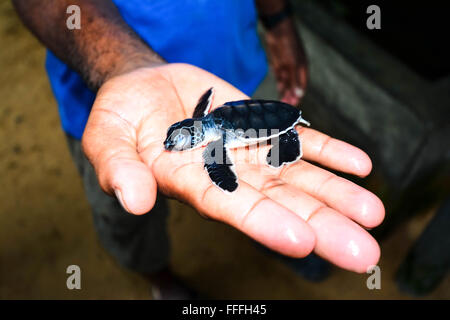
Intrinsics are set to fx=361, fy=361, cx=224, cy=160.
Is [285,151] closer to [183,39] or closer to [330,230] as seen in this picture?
[330,230]

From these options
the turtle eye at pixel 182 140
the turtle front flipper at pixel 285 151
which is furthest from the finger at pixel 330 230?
the turtle eye at pixel 182 140

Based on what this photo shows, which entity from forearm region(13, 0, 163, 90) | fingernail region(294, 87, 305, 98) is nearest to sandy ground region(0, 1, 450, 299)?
fingernail region(294, 87, 305, 98)

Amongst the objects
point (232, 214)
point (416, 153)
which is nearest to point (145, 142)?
point (232, 214)

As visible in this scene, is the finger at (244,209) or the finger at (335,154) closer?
the finger at (244,209)

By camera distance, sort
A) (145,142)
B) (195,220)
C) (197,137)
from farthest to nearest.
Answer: (195,220) < (197,137) < (145,142)

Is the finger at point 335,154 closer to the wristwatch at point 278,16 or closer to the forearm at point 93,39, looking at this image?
the forearm at point 93,39

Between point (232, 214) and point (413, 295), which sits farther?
point (413, 295)

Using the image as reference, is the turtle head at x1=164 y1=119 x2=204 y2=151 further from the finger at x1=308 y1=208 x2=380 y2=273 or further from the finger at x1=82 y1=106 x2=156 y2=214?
the finger at x1=308 y1=208 x2=380 y2=273
